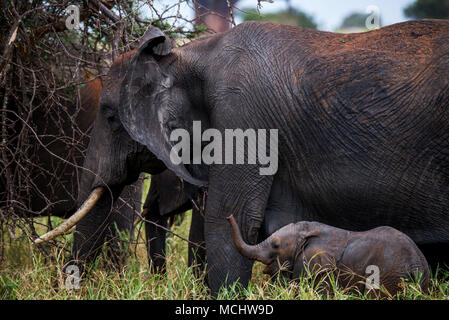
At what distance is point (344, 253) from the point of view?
3535 mm

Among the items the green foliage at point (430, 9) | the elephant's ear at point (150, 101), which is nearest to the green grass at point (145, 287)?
the elephant's ear at point (150, 101)

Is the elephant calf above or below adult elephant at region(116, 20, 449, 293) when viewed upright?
below

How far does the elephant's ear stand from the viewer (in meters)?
3.90

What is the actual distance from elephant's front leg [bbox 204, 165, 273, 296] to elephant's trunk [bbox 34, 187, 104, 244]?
85 cm

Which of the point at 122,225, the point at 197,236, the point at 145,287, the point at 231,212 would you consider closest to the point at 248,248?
Answer: the point at 231,212

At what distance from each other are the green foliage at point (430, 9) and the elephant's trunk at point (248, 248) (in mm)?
21194

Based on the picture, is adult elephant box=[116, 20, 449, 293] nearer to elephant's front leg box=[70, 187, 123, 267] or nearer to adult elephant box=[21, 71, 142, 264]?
elephant's front leg box=[70, 187, 123, 267]

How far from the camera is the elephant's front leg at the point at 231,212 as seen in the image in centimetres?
366

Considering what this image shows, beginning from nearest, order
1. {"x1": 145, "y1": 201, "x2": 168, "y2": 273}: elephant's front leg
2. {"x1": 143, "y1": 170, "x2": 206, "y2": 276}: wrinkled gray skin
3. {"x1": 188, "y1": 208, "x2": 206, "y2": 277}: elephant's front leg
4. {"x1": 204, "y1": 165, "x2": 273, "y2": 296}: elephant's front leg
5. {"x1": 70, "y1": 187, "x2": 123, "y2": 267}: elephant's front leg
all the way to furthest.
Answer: {"x1": 204, "y1": 165, "x2": 273, "y2": 296}: elephant's front leg, {"x1": 70, "y1": 187, "x2": 123, "y2": 267}: elephant's front leg, {"x1": 143, "y1": 170, "x2": 206, "y2": 276}: wrinkled gray skin, {"x1": 188, "y1": 208, "x2": 206, "y2": 277}: elephant's front leg, {"x1": 145, "y1": 201, "x2": 168, "y2": 273}: elephant's front leg

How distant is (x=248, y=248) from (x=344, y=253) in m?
0.51

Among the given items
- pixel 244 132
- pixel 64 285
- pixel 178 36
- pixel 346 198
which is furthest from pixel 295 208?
pixel 178 36

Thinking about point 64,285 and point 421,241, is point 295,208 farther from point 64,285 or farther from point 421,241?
point 64,285

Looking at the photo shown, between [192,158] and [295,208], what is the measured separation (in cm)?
70

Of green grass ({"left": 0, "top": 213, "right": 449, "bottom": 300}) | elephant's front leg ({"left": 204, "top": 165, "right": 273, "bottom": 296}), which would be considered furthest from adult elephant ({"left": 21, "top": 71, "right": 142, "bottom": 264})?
elephant's front leg ({"left": 204, "top": 165, "right": 273, "bottom": 296})
